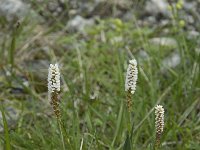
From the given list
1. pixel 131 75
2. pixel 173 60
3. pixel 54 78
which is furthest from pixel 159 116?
pixel 173 60

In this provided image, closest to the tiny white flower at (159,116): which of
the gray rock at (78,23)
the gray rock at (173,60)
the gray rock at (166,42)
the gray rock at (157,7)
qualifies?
the gray rock at (173,60)

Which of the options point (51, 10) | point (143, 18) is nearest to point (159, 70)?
point (143, 18)

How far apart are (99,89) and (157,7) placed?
1.73m

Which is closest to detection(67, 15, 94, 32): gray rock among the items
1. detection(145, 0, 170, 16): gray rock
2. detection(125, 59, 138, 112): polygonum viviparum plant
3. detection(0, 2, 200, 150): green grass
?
detection(0, 2, 200, 150): green grass

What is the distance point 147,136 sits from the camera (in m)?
2.80

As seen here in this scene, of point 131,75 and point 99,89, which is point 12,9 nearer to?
point 99,89

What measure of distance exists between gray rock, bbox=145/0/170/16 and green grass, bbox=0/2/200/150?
0.56m

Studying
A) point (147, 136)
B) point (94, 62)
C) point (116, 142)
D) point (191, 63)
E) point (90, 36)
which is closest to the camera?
point (116, 142)

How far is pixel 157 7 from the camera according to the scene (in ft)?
16.4

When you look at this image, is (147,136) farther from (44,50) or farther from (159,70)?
(44,50)

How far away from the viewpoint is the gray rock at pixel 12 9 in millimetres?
4672

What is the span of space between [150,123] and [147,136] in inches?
4.0

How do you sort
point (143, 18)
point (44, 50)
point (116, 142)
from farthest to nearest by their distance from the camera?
point (143, 18) < point (44, 50) < point (116, 142)

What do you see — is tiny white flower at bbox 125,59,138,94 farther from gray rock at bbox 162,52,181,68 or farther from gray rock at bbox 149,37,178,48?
gray rock at bbox 149,37,178,48
